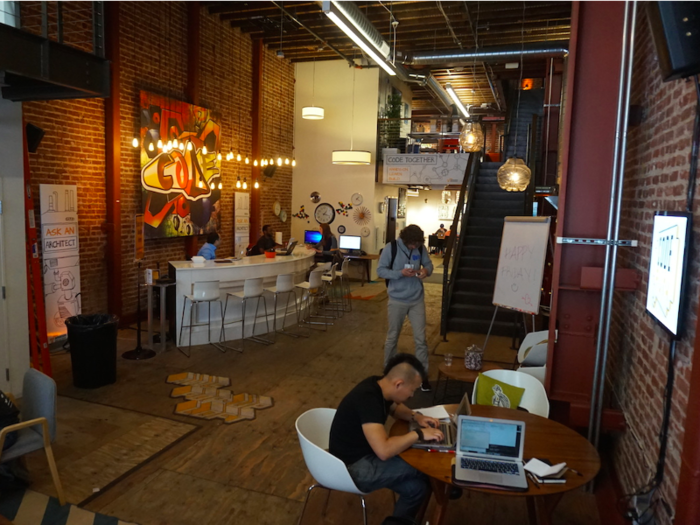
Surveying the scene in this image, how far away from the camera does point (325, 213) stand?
1236cm

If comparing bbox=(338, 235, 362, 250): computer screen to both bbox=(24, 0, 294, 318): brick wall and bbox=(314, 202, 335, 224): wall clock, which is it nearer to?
bbox=(314, 202, 335, 224): wall clock

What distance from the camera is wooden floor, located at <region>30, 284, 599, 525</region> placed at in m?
3.28

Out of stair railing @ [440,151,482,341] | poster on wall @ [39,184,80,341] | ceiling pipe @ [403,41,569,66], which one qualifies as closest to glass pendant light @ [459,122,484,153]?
stair railing @ [440,151,482,341]

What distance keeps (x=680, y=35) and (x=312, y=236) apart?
9920mm

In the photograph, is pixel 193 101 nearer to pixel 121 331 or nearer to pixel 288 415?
pixel 121 331

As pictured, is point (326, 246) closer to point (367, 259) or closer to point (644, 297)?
point (367, 259)

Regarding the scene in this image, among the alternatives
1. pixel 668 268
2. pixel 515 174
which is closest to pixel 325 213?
pixel 515 174

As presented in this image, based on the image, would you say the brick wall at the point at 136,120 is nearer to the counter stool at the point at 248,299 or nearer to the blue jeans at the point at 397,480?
the counter stool at the point at 248,299

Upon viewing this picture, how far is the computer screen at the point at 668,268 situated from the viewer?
7.60 ft

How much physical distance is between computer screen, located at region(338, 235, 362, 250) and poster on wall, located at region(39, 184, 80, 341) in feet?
20.5

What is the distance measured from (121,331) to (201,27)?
543 cm

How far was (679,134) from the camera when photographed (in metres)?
2.70

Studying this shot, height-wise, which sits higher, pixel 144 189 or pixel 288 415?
pixel 144 189

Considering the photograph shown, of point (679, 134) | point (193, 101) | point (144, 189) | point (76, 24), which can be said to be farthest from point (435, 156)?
point (679, 134)
